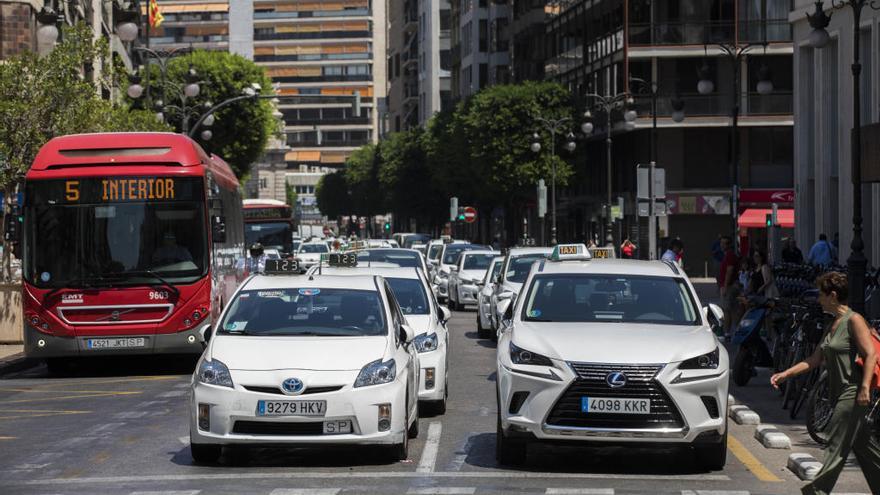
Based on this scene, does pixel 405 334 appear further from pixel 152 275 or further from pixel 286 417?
pixel 152 275

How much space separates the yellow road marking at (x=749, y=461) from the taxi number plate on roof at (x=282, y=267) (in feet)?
13.1

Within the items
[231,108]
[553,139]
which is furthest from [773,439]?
[231,108]

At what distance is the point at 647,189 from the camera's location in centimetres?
3816

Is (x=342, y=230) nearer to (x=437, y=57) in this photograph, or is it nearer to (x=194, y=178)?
(x=437, y=57)

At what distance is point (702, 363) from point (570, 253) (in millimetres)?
4064

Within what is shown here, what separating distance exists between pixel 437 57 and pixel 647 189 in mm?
100072

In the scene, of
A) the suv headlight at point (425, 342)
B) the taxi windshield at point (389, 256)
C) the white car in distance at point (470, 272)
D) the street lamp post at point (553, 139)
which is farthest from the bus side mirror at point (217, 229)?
the street lamp post at point (553, 139)

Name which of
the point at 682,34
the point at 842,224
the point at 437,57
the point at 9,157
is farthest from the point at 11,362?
the point at 437,57

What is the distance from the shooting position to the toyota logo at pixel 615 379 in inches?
466

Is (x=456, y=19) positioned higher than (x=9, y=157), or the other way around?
(x=456, y=19)

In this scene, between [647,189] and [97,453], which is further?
[647,189]

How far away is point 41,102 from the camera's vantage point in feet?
106

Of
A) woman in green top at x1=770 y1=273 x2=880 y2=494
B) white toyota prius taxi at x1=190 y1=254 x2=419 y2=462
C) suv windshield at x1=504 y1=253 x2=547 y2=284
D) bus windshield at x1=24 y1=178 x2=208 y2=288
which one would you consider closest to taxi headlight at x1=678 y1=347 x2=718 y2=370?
woman in green top at x1=770 y1=273 x2=880 y2=494

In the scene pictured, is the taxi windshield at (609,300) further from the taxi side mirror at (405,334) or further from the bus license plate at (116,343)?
the bus license plate at (116,343)
